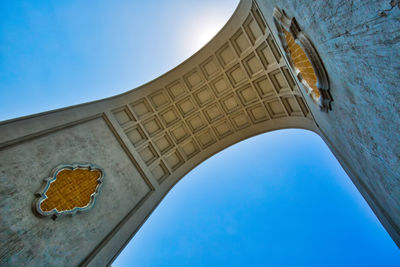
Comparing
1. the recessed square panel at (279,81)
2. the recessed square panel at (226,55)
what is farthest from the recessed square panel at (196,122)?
the recessed square panel at (279,81)

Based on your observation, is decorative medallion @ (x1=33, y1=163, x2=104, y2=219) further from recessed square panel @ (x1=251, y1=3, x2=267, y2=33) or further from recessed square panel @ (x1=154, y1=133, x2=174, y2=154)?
recessed square panel @ (x1=251, y1=3, x2=267, y2=33)

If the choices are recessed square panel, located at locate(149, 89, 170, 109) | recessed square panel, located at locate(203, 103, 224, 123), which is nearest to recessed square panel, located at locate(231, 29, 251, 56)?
recessed square panel, located at locate(203, 103, 224, 123)

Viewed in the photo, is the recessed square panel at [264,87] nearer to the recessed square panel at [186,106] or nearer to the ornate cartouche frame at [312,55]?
the recessed square panel at [186,106]

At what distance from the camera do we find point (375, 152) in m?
3.29

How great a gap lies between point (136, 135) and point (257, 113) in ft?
22.9

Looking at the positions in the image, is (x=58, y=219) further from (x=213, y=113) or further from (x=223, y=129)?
(x=223, y=129)

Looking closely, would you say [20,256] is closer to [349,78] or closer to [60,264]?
[60,264]

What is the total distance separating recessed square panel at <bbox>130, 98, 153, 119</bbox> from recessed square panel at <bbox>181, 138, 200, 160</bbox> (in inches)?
117

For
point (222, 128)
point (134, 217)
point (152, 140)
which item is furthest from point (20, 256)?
point (222, 128)

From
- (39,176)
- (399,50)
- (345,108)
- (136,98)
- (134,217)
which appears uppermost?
(136,98)

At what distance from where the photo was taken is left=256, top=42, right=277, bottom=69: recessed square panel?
9.57m

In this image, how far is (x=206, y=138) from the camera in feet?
44.7

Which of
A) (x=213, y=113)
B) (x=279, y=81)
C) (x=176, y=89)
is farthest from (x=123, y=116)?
(x=279, y=81)

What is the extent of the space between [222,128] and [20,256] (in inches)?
417
